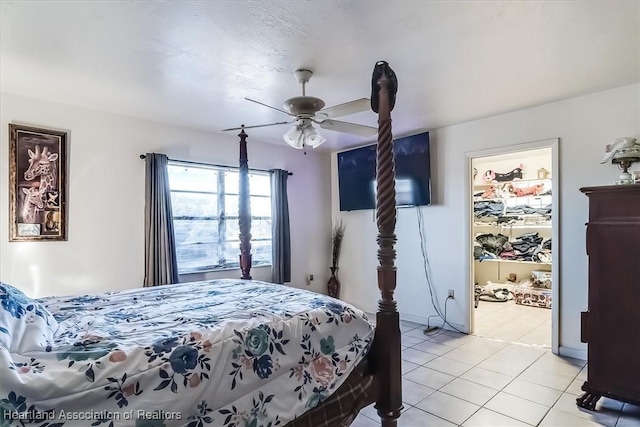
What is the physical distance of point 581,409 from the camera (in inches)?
93.4

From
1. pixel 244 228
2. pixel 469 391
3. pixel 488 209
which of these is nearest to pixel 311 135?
pixel 244 228

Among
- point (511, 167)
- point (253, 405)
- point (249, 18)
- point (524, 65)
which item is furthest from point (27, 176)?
point (511, 167)

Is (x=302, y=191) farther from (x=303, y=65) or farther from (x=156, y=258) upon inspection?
(x=303, y=65)

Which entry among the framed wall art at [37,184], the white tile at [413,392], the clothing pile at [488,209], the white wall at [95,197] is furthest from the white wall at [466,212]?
the framed wall art at [37,184]

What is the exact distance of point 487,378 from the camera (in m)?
2.85

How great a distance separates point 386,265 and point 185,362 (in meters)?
1.06

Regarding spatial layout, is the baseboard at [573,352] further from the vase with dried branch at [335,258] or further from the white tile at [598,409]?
the vase with dried branch at [335,258]

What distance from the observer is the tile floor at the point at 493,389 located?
2.26 metres

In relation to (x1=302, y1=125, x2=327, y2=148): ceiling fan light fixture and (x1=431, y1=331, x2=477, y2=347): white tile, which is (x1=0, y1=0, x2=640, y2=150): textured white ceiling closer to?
(x1=302, y1=125, x2=327, y2=148): ceiling fan light fixture

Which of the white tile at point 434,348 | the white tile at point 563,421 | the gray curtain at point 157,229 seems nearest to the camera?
the white tile at point 563,421

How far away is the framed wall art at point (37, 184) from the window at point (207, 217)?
3.33 feet

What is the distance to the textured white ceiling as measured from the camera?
1863 millimetres

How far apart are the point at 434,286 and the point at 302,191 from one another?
7.30 ft

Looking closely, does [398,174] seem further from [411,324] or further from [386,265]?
[386,265]
